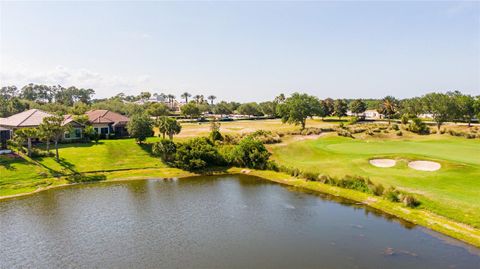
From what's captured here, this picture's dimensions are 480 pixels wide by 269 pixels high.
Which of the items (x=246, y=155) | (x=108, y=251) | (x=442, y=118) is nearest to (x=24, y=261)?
(x=108, y=251)

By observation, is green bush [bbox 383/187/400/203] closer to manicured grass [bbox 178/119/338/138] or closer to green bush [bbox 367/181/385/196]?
green bush [bbox 367/181/385/196]

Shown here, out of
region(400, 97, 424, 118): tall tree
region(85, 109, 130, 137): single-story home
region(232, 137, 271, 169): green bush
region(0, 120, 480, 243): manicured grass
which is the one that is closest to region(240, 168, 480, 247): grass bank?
region(0, 120, 480, 243): manicured grass

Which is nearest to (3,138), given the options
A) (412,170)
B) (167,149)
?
(167,149)

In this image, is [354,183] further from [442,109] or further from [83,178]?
[442,109]

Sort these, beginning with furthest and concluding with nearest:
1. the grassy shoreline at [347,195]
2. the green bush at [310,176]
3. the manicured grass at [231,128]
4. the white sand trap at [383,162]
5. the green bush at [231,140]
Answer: the manicured grass at [231,128] → the green bush at [231,140] → the white sand trap at [383,162] → the green bush at [310,176] → the grassy shoreline at [347,195]

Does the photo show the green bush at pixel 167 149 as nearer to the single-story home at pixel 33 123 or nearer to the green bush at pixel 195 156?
the green bush at pixel 195 156

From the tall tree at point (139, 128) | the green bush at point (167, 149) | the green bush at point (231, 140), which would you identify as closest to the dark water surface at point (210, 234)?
the green bush at point (167, 149)

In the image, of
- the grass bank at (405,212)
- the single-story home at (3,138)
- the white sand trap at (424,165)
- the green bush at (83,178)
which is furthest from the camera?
the single-story home at (3,138)
